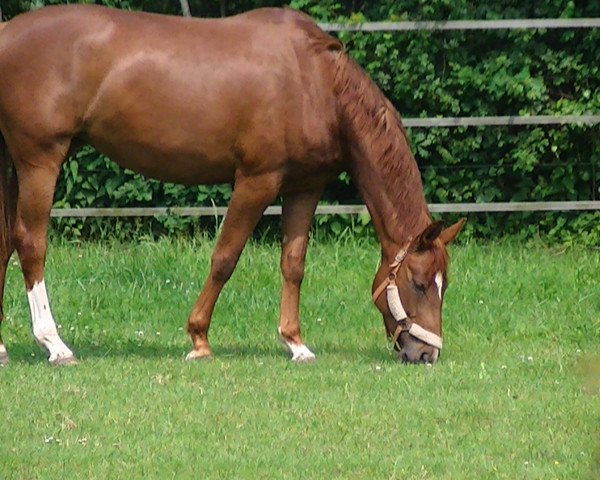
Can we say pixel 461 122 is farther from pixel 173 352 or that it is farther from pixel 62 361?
pixel 62 361

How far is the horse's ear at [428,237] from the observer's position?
6.98 metres

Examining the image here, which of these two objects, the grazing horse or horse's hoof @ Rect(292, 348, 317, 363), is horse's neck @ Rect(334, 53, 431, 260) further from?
horse's hoof @ Rect(292, 348, 317, 363)

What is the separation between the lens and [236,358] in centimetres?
725

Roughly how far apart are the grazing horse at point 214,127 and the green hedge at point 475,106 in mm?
3175

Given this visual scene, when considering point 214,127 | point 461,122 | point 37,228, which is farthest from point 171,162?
point 461,122

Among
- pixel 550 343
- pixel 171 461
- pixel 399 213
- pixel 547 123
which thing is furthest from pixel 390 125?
pixel 547 123

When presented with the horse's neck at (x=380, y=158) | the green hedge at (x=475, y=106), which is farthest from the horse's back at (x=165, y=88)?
the green hedge at (x=475, y=106)

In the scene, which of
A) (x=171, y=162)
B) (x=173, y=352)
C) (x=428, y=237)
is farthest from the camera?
(x=173, y=352)

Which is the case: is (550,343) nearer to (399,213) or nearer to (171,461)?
(399,213)

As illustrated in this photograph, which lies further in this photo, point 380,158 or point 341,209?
point 341,209

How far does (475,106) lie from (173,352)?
393 centimetres

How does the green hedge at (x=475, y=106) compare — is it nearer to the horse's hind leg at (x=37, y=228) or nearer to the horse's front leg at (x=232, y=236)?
the horse's front leg at (x=232, y=236)

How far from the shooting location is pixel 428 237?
7059mm

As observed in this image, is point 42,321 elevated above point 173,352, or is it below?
above
